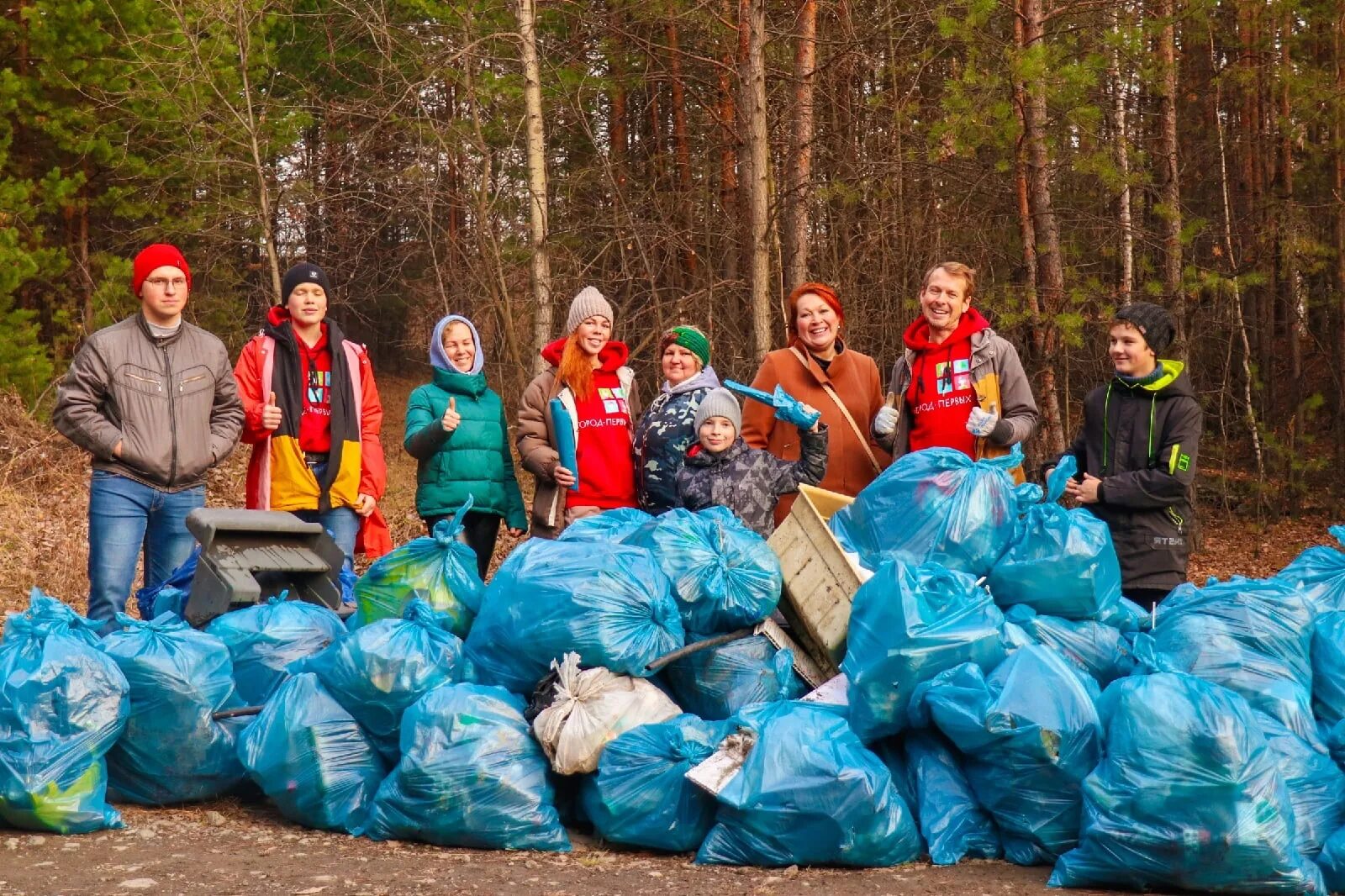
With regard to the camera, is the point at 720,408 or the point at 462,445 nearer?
the point at 720,408

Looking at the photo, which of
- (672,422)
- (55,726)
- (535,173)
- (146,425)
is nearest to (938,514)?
(672,422)

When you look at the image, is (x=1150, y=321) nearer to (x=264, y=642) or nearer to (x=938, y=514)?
(x=938, y=514)

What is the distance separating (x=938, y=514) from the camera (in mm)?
4297

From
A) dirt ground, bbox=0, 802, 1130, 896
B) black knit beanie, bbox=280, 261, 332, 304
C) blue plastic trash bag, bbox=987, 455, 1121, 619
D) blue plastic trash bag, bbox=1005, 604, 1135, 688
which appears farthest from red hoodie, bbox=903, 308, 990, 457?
black knit beanie, bbox=280, 261, 332, 304

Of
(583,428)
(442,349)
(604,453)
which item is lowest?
(604,453)

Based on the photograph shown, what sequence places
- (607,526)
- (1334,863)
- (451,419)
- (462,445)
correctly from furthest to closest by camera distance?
1. (462,445)
2. (451,419)
3. (607,526)
4. (1334,863)

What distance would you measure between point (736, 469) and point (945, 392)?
0.92 meters

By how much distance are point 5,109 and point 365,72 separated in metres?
4.34

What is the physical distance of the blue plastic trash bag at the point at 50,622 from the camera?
13.5ft

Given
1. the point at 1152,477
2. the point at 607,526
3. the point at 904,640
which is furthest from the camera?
the point at 1152,477

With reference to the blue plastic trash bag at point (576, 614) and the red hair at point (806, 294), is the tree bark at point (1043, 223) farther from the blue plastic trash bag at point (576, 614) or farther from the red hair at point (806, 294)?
the blue plastic trash bag at point (576, 614)

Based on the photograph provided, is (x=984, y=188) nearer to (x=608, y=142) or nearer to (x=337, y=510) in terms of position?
(x=608, y=142)

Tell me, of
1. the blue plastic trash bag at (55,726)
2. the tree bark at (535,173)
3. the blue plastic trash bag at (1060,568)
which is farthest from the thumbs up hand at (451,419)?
the tree bark at (535,173)

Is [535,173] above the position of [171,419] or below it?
above
